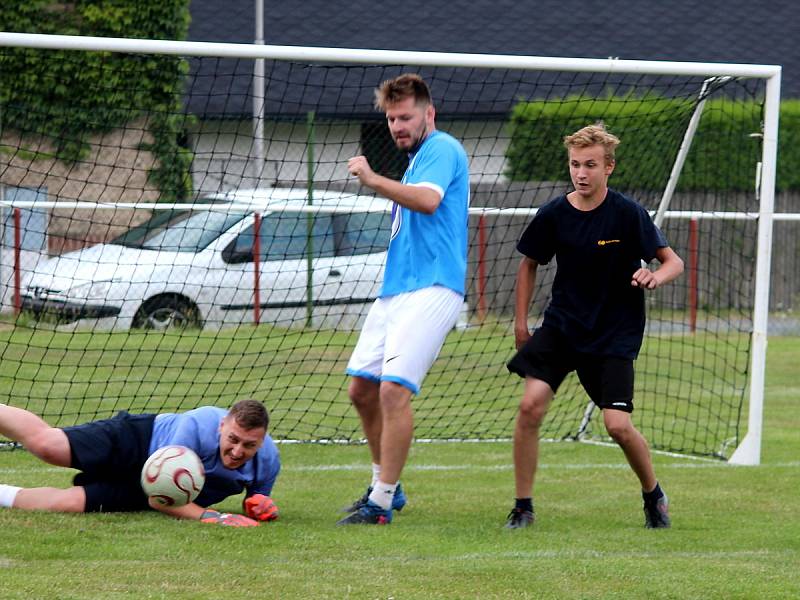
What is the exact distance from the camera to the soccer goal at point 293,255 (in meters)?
9.20

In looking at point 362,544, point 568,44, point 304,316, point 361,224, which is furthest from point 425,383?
point 568,44

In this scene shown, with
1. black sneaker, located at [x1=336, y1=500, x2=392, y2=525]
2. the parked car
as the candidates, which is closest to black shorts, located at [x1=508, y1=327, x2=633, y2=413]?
black sneaker, located at [x1=336, y1=500, x2=392, y2=525]

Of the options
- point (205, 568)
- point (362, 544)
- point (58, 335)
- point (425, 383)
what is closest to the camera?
point (205, 568)

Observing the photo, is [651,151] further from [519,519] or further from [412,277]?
[519,519]

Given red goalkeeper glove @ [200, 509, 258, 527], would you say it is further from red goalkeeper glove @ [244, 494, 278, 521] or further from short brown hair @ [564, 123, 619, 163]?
short brown hair @ [564, 123, 619, 163]

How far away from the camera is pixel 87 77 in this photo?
66.4 feet

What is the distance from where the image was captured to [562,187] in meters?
19.1

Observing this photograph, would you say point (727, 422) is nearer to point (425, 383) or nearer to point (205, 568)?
point (425, 383)

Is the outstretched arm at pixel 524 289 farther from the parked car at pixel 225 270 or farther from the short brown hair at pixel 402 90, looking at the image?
the parked car at pixel 225 270

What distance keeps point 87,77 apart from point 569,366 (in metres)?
15.0

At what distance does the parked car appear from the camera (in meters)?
13.8

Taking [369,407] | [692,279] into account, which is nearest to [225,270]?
[692,279]

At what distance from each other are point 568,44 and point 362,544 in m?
22.3

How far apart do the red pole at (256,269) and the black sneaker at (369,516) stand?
7.66m
